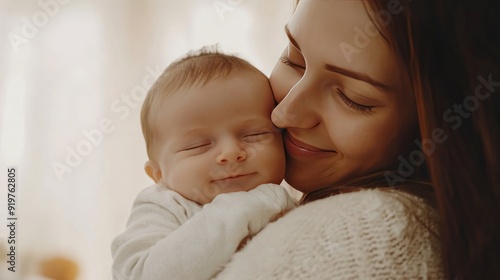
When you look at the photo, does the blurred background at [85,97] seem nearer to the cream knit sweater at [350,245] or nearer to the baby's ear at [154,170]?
the baby's ear at [154,170]

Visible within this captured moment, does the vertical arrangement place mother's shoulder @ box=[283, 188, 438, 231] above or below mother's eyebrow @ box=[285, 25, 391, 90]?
below

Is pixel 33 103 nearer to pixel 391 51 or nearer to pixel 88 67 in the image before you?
pixel 88 67

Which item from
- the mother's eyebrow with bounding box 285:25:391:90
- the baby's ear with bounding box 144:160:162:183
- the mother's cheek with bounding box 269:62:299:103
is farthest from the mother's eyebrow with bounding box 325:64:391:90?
the baby's ear with bounding box 144:160:162:183

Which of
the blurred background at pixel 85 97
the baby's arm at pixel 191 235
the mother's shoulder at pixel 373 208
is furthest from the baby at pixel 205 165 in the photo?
the blurred background at pixel 85 97

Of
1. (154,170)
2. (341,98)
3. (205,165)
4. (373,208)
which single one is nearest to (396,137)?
(341,98)

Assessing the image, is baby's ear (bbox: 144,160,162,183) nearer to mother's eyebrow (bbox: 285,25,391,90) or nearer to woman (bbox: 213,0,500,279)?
woman (bbox: 213,0,500,279)

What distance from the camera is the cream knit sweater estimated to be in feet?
2.60

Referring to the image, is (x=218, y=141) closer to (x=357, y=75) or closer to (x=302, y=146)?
(x=302, y=146)

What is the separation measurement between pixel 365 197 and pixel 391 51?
250 millimetres

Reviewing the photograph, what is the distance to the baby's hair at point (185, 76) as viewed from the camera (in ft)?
3.76

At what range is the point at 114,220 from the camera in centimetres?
242

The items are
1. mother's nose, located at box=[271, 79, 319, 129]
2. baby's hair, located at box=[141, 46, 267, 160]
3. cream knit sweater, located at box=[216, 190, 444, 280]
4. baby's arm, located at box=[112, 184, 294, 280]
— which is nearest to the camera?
cream knit sweater, located at box=[216, 190, 444, 280]

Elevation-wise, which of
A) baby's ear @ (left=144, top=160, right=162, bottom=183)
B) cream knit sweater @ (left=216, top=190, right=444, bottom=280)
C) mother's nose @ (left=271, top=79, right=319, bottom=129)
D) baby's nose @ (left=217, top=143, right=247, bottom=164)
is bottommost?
cream knit sweater @ (left=216, top=190, right=444, bottom=280)

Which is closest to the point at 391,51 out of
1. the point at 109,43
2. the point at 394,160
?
the point at 394,160
